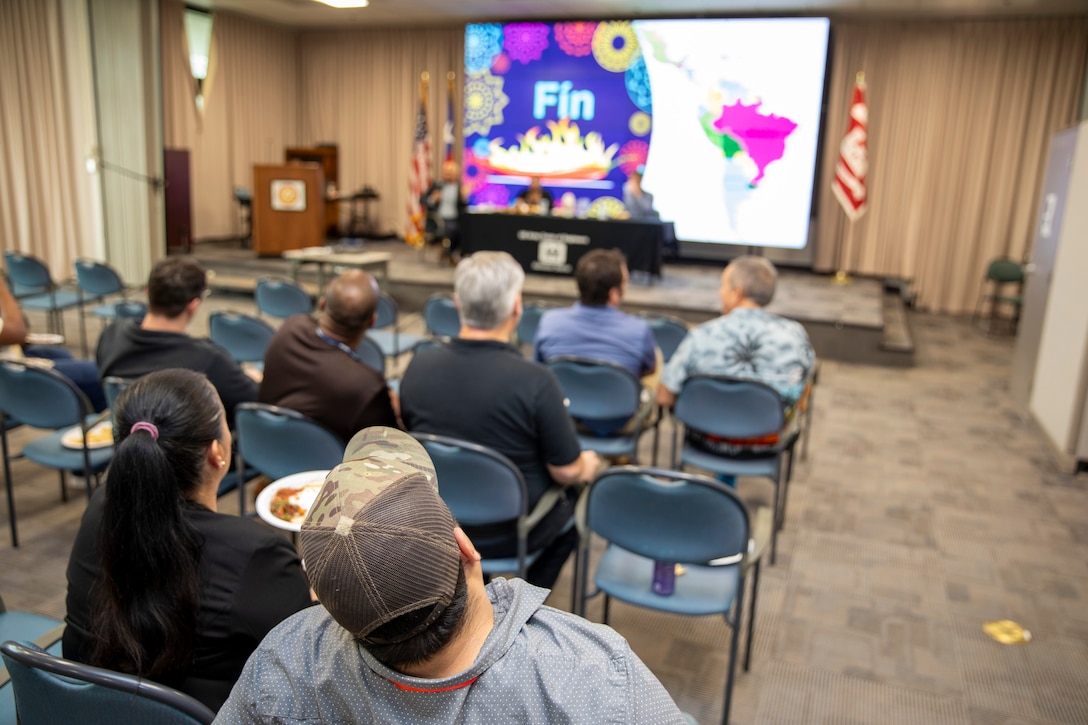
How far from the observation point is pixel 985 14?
28.7 ft

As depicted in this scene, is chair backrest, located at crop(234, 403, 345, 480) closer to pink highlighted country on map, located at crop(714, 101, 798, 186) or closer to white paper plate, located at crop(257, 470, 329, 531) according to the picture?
white paper plate, located at crop(257, 470, 329, 531)

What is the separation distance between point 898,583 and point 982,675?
2.03 ft

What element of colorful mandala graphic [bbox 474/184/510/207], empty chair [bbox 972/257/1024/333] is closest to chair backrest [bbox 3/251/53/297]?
colorful mandala graphic [bbox 474/184/510/207]

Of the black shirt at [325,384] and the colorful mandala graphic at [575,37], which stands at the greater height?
the colorful mandala graphic at [575,37]

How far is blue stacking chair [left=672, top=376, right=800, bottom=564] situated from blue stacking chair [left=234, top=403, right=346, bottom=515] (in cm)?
147

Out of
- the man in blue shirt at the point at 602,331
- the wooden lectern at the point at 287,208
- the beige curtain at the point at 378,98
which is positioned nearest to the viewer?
the man in blue shirt at the point at 602,331

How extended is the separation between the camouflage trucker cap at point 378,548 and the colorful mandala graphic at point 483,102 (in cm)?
1061

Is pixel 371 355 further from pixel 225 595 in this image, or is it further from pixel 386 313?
pixel 225 595

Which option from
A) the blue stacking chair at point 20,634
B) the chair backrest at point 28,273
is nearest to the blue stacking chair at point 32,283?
the chair backrest at point 28,273

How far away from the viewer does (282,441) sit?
8.36 feet

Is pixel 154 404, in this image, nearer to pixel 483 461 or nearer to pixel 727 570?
pixel 483 461

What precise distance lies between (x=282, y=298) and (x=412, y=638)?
498cm

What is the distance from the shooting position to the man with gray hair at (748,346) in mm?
3254

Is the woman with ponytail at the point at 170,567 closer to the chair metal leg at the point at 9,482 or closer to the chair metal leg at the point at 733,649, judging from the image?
the chair metal leg at the point at 733,649
